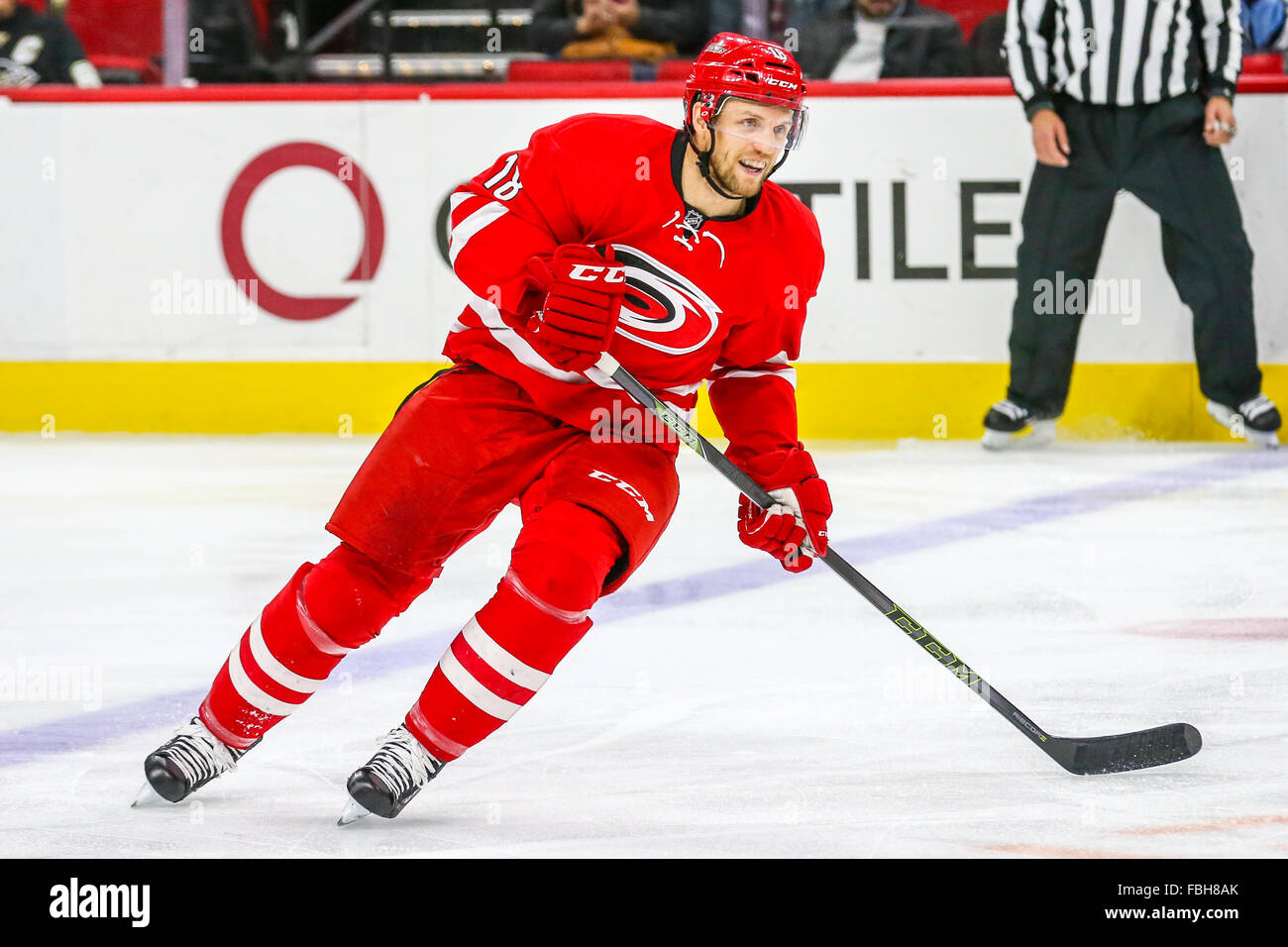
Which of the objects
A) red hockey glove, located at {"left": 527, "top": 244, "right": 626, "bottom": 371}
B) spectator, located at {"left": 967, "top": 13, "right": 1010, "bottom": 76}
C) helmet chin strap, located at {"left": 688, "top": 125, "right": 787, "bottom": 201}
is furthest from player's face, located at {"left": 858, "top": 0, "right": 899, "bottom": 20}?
red hockey glove, located at {"left": 527, "top": 244, "right": 626, "bottom": 371}

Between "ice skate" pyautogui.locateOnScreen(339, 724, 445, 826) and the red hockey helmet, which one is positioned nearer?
"ice skate" pyautogui.locateOnScreen(339, 724, 445, 826)

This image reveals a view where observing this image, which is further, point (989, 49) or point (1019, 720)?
point (989, 49)

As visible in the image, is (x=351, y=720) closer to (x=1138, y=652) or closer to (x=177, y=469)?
(x=1138, y=652)

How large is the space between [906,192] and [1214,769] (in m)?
3.62

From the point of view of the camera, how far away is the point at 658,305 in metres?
2.22

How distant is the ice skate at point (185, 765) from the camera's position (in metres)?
2.07

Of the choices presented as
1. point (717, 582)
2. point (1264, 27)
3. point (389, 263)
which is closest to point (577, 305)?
point (717, 582)

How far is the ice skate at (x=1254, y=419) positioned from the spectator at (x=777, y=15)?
176 cm

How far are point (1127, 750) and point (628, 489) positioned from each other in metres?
0.74

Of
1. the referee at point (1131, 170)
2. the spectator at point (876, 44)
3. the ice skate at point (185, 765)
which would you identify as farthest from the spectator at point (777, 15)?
the ice skate at point (185, 765)

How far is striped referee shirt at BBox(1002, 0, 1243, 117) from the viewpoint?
5.35m

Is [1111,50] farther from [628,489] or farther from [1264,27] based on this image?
[628,489]

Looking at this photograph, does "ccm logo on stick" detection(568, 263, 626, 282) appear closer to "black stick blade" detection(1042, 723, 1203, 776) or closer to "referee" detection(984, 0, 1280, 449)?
"black stick blade" detection(1042, 723, 1203, 776)
